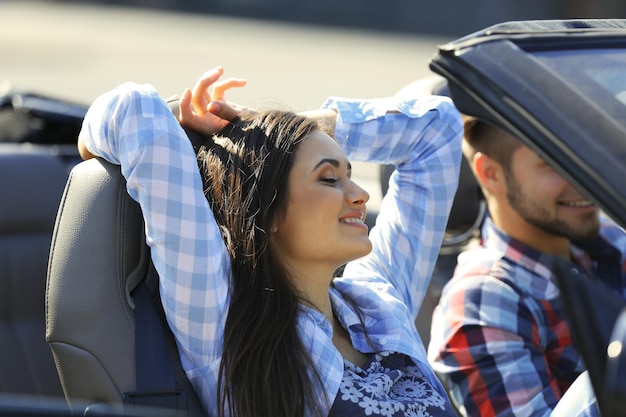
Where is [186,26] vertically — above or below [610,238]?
below

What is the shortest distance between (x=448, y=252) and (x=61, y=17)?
1965 centimetres

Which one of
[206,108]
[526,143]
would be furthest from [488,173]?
[526,143]

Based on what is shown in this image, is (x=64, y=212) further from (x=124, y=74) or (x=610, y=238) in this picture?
(x=124, y=74)

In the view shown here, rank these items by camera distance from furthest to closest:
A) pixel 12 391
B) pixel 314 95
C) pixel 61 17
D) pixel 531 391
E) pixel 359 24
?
pixel 61 17 → pixel 359 24 → pixel 314 95 → pixel 12 391 → pixel 531 391

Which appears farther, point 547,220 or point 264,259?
point 547,220

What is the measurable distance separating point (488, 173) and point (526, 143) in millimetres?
1059

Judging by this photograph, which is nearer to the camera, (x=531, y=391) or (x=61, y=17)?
(x=531, y=391)

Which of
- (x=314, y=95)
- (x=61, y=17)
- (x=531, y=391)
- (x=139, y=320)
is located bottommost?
A: (x=61, y=17)

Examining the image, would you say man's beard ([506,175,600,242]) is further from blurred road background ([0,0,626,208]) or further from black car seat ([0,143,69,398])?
blurred road background ([0,0,626,208])

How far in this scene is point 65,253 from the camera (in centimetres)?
A: 210

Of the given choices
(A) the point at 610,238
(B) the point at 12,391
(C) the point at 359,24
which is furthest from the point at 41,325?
(C) the point at 359,24

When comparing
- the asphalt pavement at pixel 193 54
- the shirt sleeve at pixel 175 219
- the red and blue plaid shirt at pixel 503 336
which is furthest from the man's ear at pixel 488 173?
the asphalt pavement at pixel 193 54

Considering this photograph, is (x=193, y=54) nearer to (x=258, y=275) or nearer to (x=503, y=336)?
(x=503, y=336)

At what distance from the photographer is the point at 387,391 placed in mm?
2143
